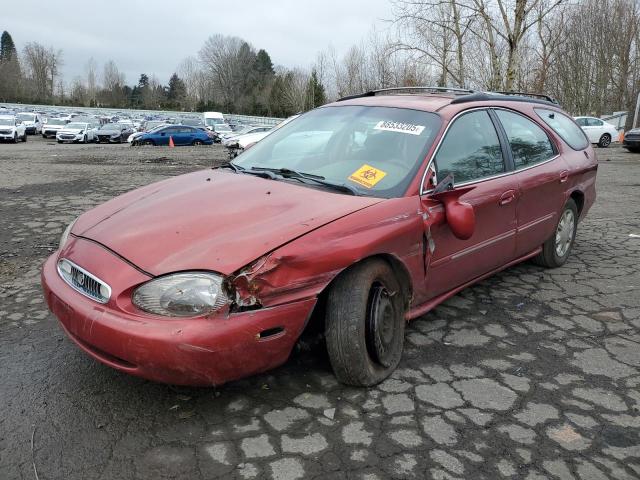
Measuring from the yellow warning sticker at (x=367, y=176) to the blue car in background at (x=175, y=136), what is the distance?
2616 cm

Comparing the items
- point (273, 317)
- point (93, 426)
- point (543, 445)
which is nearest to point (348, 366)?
point (273, 317)

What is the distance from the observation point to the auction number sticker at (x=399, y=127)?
331cm

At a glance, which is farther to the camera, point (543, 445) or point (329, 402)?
point (329, 402)

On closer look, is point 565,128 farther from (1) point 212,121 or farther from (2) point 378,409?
(1) point 212,121

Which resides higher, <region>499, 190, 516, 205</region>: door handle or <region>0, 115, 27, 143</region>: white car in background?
<region>0, 115, 27, 143</region>: white car in background

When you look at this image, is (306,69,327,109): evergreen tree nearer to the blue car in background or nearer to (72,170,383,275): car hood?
the blue car in background

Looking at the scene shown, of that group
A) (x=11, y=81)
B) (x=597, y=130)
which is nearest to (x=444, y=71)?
(x=597, y=130)

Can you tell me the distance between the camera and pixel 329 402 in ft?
8.54

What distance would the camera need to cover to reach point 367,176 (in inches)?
121

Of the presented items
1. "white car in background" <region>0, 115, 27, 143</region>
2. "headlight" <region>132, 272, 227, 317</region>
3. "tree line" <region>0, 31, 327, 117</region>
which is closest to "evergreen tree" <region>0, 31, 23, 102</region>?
"tree line" <region>0, 31, 327, 117</region>

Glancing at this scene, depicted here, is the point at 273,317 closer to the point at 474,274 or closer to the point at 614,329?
the point at 474,274

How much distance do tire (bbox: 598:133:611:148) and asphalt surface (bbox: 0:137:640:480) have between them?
1055 inches

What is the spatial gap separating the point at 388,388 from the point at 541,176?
2.33 metres

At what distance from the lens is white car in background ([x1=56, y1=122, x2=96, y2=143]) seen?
2830 centimetres
